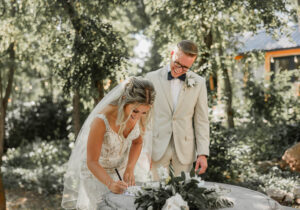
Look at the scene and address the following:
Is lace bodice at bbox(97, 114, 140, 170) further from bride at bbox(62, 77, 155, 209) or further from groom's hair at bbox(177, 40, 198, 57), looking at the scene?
groom's hair at bbox(177, 40, 198, 57)

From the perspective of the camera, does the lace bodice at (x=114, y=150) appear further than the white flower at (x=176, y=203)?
Yes

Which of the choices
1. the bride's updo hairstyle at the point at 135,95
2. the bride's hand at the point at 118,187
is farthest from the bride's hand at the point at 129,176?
the bride's updo hairstyle at the point at 135,95

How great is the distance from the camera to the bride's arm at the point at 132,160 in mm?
2648

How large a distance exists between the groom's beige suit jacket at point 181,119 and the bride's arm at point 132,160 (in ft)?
2.00

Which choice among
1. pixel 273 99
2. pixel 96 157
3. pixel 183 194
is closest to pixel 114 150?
pixel 96 157

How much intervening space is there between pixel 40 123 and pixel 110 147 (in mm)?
9039

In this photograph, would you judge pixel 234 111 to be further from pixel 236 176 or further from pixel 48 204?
pixel 48 204

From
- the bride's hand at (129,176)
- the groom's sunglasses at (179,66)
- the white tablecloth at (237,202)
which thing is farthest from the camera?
the groom's sunglasses at (179,66)

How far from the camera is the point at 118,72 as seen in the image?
18.5ft

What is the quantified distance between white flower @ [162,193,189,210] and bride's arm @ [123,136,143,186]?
0.79 metres

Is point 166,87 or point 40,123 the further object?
point 40,123

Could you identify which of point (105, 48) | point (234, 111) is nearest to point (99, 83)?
point (105, 48)

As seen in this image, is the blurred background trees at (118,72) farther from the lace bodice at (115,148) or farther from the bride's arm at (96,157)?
the bride's arm at (96,157)

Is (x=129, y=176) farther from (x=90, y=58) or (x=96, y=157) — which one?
(x=90, y=58)
